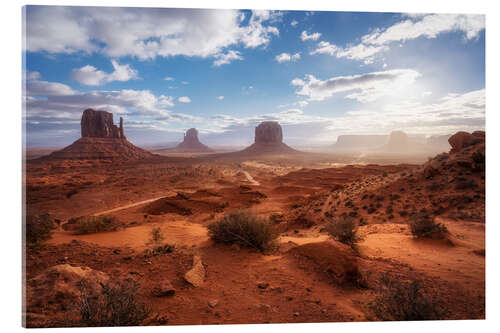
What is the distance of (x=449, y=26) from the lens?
442 centimetres

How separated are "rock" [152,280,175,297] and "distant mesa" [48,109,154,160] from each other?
43776mm

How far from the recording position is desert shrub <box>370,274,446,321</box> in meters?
2.35

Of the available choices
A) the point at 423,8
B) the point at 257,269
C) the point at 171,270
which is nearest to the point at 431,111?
the point at 423,8

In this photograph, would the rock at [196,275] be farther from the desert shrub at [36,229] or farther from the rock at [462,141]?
the rock at [462,141]

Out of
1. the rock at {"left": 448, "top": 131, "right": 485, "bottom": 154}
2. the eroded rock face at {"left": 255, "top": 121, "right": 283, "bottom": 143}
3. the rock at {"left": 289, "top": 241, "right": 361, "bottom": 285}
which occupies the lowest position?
the rock at {"left": 289, "top": 241, "right": 361, "bottom": 285}

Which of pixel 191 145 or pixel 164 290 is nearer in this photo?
pixel 164 290

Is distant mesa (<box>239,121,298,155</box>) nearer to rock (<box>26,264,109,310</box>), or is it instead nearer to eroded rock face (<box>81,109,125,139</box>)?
eroded rock face (<box>81,109,125,139</box>)

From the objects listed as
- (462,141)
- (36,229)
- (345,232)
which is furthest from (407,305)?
(462,141)

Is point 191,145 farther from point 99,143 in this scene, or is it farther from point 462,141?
point 462,141

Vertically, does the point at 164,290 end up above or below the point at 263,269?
above

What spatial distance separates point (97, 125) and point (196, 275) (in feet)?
182

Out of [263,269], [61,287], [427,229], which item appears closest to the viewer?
[61,287]

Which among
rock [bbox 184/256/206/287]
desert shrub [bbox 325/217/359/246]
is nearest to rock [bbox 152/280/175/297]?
rock [bbox 184/256/206/287]

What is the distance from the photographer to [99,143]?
43.6 metres
